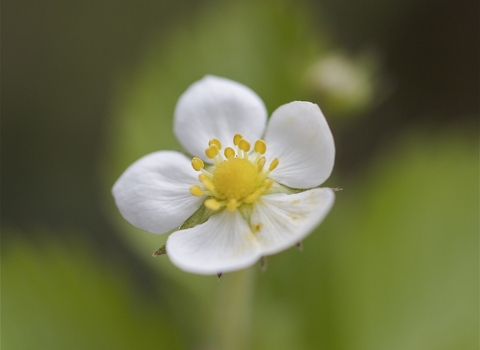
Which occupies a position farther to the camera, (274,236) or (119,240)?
(119,240)

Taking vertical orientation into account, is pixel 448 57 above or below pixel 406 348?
above

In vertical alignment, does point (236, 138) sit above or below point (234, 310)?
above

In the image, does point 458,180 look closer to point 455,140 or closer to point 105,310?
point 455,140

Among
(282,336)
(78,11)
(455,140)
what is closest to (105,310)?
(282,336)

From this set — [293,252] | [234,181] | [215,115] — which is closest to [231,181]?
[234,181]

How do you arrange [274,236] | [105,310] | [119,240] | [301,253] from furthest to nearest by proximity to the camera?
[119,240]
[301,253]
[105,310]
[274,236]

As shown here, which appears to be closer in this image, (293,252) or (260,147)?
(260,147)

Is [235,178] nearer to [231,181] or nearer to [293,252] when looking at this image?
[231,181]
